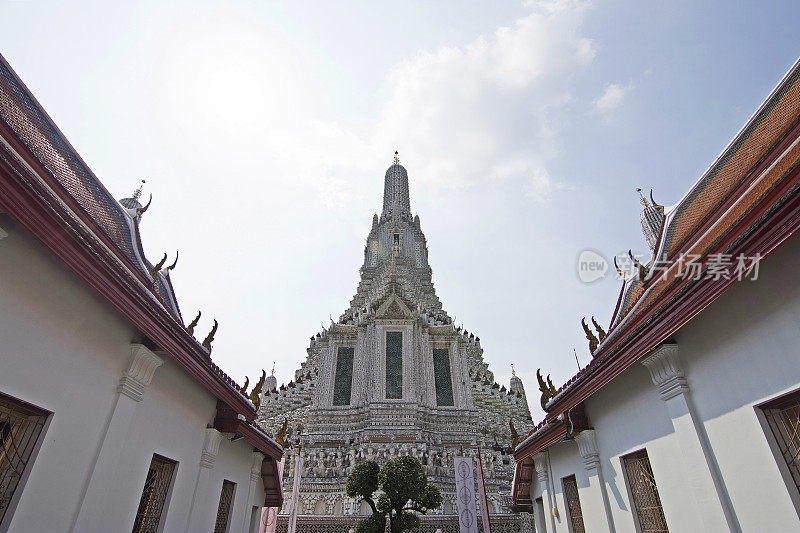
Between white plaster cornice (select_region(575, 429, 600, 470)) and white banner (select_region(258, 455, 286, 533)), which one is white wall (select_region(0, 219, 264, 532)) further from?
white plaster cornice (select_region(575, 429, 600, 470))

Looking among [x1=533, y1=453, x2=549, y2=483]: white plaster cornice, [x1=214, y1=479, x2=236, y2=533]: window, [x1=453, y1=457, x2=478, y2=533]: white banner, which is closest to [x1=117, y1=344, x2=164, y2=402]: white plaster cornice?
[x1=214, y1=479, x2=236, y2=533]: window

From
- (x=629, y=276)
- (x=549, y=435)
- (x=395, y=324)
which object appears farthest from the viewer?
(x=395, y=324)

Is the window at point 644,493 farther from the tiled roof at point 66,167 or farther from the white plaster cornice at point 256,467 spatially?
the tiled roof at point 66,167

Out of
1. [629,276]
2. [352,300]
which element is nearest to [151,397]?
[629,276]

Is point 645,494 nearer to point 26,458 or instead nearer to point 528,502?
point 528,502

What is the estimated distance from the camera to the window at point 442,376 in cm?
3167

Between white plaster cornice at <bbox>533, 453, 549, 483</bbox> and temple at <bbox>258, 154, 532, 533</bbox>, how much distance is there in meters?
15.1

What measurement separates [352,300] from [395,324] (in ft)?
32.3

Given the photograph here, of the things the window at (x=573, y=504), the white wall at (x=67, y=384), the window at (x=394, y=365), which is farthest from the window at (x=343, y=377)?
the white wall at (x=67, y=384)

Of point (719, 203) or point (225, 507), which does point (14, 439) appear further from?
point (719, 203)

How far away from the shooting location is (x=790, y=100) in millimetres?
7492

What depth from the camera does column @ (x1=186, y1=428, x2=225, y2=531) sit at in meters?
7.51

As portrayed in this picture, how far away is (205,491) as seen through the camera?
788 cm

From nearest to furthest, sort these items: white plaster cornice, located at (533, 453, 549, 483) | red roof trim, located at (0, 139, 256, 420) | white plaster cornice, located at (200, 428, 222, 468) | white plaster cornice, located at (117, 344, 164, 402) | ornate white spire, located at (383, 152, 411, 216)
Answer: red roof trim, located at (0, 139, 256, 420) < white plaster cornice, located at (117, 344, 164, 402) < white plaster cornice, located at (200, 428, 222, 468) < white plaster cornice, located at (533, 453, 549, 483) < ornate white spire, located at (383, 152, 411, 216)
